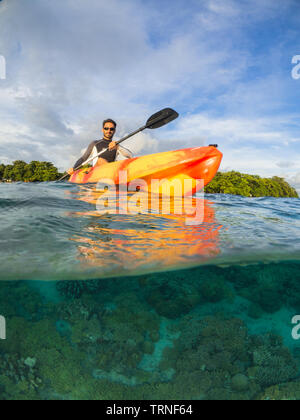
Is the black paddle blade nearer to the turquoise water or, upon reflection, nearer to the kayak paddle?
the kayak paddle

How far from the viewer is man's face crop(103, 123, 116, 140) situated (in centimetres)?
945

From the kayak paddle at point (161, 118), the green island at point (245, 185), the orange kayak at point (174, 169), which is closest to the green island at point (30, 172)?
the green island at point (245, 185)

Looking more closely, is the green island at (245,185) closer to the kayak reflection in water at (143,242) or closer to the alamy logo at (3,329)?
the kayak reflection in water at (143,242)

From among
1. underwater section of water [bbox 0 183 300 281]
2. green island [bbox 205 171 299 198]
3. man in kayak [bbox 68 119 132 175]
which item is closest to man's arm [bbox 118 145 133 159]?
man in kayak [bbox 68 119 132 175]

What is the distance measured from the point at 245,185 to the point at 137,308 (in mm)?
33193

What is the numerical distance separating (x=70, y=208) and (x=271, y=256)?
4.03m

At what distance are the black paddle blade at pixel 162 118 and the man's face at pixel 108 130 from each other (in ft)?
8.61

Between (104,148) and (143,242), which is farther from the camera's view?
(104,148)

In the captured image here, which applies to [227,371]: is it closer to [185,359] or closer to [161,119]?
[185,359]

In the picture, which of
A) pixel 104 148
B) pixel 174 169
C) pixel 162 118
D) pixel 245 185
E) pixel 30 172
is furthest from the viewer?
pixel 30 172

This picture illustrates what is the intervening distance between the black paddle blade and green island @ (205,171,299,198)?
2296 cm

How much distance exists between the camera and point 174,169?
614 cm
